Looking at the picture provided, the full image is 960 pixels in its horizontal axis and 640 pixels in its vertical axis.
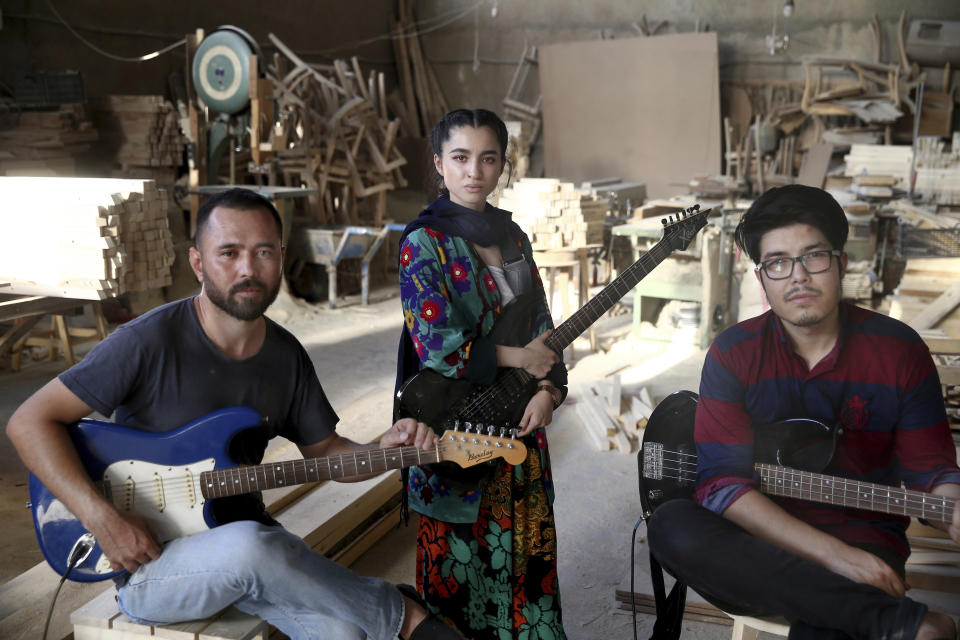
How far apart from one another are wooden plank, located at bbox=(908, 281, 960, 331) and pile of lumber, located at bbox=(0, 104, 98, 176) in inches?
277

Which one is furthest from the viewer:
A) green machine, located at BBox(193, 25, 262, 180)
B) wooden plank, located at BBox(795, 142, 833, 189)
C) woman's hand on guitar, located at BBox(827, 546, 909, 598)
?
wooden plank, located at BBox(795, 142, 833, 189)

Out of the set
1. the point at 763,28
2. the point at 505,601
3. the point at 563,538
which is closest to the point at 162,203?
the point at 563,538

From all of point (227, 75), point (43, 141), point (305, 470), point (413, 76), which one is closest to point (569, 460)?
point (305, 470)

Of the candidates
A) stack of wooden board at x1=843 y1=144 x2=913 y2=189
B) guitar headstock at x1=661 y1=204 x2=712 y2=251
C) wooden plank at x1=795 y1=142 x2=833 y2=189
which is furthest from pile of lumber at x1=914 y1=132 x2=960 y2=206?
guitar headstock at x1=661 y1=204 x2=712 y2=251

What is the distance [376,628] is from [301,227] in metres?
7.35

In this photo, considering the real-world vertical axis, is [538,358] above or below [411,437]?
above

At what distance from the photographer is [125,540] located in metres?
2.09

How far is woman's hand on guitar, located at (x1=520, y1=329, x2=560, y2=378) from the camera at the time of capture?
2.57m

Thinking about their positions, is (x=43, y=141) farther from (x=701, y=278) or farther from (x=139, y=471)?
(x=139, y=471)

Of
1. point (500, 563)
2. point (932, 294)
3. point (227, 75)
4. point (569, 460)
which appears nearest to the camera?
point (500, 563)

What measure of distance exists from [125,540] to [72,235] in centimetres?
299

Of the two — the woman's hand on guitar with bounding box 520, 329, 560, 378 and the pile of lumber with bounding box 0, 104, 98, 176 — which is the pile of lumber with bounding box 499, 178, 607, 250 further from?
the woman's hand on guitar with bounding box 520, 329, 560, 378

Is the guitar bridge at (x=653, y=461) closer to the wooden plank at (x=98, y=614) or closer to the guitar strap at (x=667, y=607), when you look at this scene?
the guitar strap at (x=667, y=607)

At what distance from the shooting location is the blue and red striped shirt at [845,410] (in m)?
2.21
